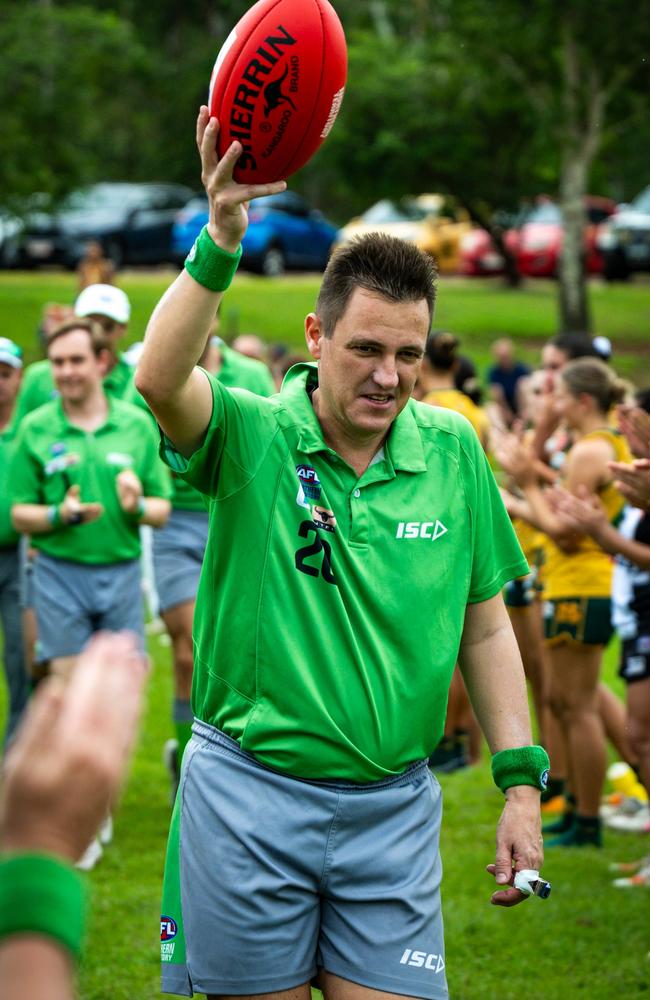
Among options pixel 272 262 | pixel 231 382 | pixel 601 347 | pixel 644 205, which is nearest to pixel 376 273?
pixel 231 382

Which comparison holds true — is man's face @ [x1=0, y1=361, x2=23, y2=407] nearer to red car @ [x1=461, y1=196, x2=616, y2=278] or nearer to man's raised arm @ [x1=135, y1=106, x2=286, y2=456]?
man's raised arm @ [x1=135, y1=106, x2=286, y2=456]

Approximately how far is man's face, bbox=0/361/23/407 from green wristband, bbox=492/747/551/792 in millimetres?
5094

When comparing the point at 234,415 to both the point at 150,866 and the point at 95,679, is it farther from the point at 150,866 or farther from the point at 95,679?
the point at 150,866

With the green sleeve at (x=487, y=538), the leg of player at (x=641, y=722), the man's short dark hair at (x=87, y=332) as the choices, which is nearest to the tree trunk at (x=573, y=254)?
the man's short dark hair at (x=87, y=332)

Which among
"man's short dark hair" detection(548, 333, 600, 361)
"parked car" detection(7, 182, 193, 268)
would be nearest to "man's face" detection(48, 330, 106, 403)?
"man's short dark hair" detection(548, 333, 600, 361)

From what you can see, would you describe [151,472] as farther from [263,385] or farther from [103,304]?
[103,304]

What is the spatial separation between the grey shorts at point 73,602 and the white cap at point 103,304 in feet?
5.81

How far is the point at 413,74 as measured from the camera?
31.1 metres

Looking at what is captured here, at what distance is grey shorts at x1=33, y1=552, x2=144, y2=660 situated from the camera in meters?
7.23

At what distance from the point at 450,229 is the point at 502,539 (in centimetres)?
3064

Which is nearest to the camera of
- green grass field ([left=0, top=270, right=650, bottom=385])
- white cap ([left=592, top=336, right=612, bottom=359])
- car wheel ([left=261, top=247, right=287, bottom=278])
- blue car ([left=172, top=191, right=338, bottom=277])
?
white cap ([left=592, top=336, right=612, bottom=359])

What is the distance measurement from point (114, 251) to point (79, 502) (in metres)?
25.8

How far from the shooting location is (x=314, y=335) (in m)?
3.81

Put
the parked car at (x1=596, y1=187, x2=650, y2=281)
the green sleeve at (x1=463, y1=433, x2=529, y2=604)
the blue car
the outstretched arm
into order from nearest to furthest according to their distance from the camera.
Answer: the outstretched arm, the green sleeve at (x1=463, y1=433, x2=529, y2=604), the blue car, the parked car at (x1=596, y1=187, x2=650, y2=281)
